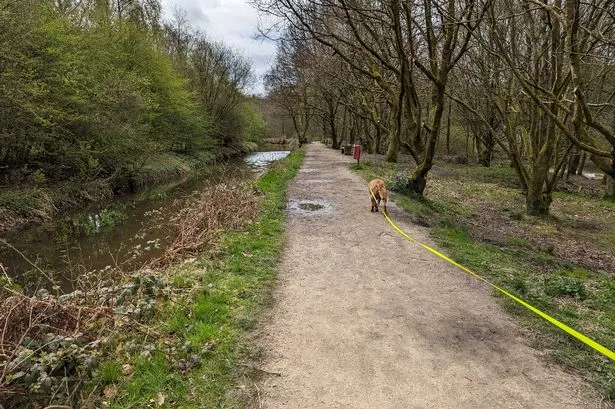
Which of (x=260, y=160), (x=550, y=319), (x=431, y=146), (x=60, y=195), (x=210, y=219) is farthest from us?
(x=260, y=160)

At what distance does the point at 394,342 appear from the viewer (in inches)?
167

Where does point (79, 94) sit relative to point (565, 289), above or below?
above

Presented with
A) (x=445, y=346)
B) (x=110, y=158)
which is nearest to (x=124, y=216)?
(x=110, y=158)

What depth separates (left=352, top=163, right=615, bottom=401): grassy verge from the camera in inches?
172

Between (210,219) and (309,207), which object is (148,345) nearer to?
(210,219)

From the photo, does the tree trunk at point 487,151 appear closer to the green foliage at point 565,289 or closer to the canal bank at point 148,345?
the green foliage at point 565,289

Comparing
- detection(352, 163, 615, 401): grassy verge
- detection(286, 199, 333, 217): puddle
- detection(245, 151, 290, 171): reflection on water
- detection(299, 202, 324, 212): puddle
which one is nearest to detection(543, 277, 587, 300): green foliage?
detection(352, 163, 615, 401): grassy verge

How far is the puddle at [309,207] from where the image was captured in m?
10.4

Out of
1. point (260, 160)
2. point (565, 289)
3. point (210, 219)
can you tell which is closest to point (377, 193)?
point (210, 219)

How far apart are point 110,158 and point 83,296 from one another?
14592 millimetres

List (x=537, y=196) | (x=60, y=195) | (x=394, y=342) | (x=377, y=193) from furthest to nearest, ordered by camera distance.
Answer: (x=60, y=195) → (x=537, y=196) → (x=377, y=193) → (x=394, y=342)

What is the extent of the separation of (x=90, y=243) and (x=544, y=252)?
36.2ft

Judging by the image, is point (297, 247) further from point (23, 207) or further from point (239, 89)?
point (239, 89)

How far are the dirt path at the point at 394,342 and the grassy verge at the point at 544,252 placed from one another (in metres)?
0.34
